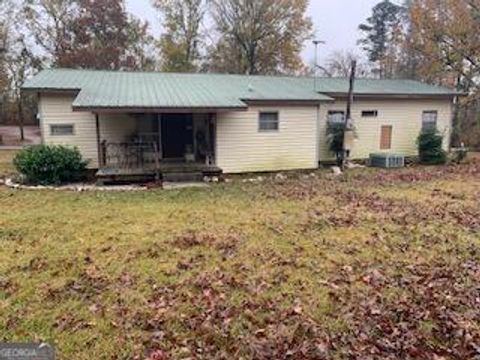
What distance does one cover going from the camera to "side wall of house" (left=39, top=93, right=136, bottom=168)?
1352cm

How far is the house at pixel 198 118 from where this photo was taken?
13.3m

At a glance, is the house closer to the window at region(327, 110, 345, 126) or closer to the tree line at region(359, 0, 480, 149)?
the window at region(327, 110, 345, 126)

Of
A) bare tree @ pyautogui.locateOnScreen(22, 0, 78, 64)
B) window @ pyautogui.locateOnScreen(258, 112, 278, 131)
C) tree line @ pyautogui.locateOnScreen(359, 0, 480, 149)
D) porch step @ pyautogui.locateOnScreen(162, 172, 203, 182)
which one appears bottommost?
porch step @ pyautogui.locateOnScreen(162, 172, 203, 182)

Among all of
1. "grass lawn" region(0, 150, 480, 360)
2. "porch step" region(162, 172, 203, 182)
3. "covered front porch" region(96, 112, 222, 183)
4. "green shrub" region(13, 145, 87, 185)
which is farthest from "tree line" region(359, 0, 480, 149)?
"green shrub" region(13, 145, 87, 185)

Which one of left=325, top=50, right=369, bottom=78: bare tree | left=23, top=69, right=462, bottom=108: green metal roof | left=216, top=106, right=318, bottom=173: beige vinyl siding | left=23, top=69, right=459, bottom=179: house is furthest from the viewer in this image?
left=325, top=50, right=369, bottom=78: bare tree

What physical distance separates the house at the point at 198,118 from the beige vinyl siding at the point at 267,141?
33 millimetres

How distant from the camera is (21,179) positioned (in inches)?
509

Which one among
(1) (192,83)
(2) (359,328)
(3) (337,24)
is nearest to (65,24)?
(1) (192,83)

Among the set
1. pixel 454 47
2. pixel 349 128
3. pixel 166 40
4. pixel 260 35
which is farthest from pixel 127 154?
pixel 166 40

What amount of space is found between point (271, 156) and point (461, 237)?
852 centimetres

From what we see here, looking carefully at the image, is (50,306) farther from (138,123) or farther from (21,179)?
(138,123)

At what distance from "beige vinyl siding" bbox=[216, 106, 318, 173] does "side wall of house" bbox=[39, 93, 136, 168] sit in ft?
10.6

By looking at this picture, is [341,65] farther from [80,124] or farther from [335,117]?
[80,124]

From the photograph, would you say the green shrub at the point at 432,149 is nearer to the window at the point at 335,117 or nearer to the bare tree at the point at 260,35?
the window at the point at 335,117
